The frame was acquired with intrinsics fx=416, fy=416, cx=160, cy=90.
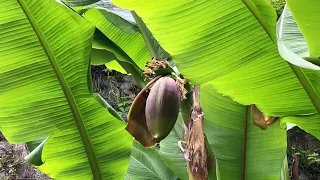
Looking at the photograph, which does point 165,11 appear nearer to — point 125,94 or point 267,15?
point 267,15

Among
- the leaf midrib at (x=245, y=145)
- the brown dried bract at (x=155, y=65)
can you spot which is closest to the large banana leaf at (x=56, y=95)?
the brown dried bract at (x=155, y=65)

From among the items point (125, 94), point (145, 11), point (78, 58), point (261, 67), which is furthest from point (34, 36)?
point (125, 94)

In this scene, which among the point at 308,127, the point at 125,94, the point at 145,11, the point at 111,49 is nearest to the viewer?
the point at 145,11

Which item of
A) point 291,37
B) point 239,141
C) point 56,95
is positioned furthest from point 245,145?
point 56,95

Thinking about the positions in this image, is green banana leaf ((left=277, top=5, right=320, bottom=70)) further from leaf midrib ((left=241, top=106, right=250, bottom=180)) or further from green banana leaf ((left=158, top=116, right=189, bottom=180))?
green banana leaf ((left=158, top=116, right=189, bottom=180))

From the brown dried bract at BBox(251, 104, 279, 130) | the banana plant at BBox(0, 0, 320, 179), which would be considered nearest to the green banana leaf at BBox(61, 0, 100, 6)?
the banana plant at BBox(0, 0, 320, 179)

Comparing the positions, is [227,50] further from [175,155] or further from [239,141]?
[175,155]
